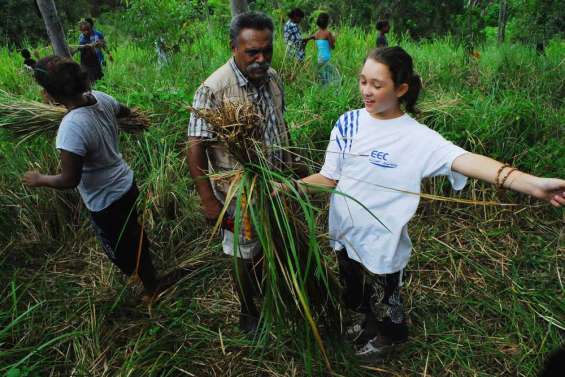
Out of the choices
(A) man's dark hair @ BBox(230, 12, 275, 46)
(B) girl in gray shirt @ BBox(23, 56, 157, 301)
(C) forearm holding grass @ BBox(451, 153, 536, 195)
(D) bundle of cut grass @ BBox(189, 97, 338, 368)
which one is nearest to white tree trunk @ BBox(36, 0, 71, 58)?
(B) girl in gray shirt @ BBox(23, 56, 157, 301)

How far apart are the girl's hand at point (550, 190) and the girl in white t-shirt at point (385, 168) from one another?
0.06 meters

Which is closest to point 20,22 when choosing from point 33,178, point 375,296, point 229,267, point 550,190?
point 33,178

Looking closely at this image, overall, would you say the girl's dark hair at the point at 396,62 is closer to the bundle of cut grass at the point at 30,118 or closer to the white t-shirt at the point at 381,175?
the white t-shirt at the point at 381,175

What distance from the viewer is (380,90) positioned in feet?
4.76

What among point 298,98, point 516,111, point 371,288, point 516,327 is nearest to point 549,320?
point 516,327

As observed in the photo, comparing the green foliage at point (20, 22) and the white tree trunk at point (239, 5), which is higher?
the white tree trunk at point (239, 5)

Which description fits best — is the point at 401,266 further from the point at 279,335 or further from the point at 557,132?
the point at 557,132

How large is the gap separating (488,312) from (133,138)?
268cm

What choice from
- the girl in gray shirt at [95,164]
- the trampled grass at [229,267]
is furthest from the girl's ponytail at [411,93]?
the girl in gray shirt at [95,164]

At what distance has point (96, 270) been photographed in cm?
252

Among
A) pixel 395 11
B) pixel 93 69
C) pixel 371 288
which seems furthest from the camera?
pixel 395 11

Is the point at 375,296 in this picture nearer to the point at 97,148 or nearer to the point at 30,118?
the point at 97,148

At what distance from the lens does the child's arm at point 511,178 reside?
1174mm

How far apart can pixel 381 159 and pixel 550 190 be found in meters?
0.55
